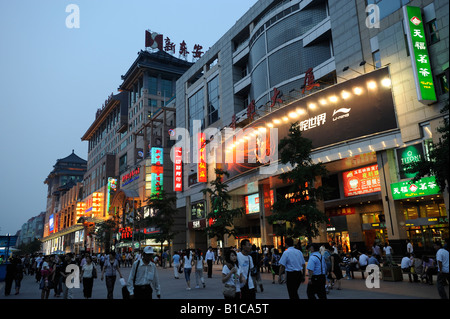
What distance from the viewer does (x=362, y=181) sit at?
86.8ft

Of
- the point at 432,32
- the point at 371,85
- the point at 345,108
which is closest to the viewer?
the point at 432,32

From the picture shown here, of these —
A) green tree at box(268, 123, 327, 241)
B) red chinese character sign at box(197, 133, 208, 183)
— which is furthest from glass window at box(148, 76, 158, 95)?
green tree at box(268, 123, 327, 241)

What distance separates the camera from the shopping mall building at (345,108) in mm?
20562

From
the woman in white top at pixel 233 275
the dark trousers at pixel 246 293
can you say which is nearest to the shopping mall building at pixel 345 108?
the dark trousers at pixel 246 293

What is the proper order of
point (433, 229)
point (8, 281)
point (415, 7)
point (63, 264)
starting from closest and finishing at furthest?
point (63, 264) → point (8, 281) → point (415, 7) → point (433, 229)

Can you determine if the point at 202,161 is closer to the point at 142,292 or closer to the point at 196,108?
the point at 196,108

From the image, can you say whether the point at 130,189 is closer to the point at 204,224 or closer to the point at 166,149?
the point at 166,149

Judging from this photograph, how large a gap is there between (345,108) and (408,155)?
17.3ft

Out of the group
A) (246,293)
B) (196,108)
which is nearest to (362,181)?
(246,293)

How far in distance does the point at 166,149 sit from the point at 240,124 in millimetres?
23596

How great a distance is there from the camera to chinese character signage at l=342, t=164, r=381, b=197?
25.4 metres

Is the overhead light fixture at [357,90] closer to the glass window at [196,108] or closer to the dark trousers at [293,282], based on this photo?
the dark trousers at [293,282]
